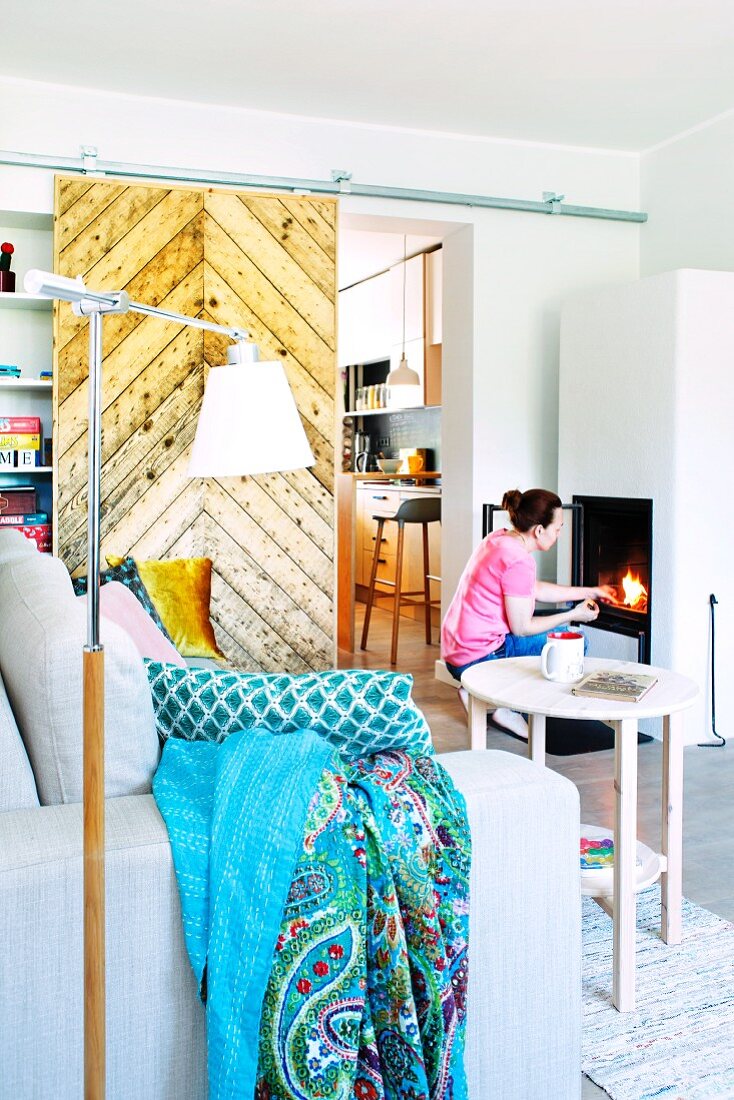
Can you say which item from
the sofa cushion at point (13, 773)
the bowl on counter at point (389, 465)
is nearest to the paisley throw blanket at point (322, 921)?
the sofa cushion at point (13, 773)

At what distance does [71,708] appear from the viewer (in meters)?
1.51

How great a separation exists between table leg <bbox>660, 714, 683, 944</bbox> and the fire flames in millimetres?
2056

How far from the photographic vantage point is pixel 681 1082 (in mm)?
1956

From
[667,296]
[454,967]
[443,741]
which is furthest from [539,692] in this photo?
[667,296]

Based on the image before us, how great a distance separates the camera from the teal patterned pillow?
1.60 m

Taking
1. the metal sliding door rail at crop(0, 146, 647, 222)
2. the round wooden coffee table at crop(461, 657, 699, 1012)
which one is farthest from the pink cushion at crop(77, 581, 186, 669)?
the metal sliding door rail at crop(0, 146, 647, 222)

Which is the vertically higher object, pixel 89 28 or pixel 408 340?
pixel 89 28

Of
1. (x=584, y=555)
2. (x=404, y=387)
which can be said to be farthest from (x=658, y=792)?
(x=404, y=387)

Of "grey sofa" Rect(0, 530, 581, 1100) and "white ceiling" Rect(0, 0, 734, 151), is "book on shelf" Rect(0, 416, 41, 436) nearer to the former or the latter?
"white ceiling" Rect(0, 0, 734, 151)

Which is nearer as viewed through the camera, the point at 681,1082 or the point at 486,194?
the point at 681,1082

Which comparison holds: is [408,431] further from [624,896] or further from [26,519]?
[624,896]

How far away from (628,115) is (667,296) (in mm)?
1154

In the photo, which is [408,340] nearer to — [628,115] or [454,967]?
[628,115]

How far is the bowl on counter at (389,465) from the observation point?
337 inches
